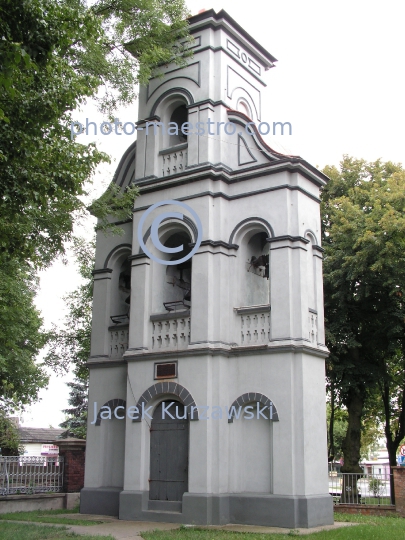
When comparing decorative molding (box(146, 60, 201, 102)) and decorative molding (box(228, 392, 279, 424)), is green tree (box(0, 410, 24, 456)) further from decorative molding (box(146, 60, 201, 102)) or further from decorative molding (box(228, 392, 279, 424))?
decorative molding (box(146, 60, 201, 102))

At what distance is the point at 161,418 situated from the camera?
16484mm

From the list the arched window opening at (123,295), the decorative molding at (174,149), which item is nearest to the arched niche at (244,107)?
the decorative molding at (174,149)

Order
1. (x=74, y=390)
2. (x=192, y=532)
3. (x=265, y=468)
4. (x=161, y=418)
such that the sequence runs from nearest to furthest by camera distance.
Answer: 1. (x=192, y=532)
2. (x=265, y=468)
3. (x=161, y=418)
4. (x=74, y=390)

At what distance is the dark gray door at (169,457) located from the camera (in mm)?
15828

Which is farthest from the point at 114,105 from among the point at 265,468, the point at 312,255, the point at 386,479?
the point at 386,479

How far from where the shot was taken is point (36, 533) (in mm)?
12758

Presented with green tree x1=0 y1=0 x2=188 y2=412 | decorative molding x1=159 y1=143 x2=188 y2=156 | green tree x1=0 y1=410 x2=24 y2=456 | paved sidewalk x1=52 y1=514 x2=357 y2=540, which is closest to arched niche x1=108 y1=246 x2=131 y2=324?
green tree x1=0 y1=0 x2=188 y2=412

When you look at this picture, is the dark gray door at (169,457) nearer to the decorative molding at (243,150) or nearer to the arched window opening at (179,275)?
the arched window opening at (179,275)

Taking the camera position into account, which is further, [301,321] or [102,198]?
[102,198]

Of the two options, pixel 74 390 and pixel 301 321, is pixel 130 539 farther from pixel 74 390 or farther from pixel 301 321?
pixel 74 390

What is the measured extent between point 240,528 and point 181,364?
13.3ft

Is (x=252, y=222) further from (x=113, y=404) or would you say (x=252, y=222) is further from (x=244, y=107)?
(x=113, y=404)

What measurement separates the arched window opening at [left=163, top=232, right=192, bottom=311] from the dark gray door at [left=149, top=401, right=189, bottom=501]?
3.25m

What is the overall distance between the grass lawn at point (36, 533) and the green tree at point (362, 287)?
11.8m
